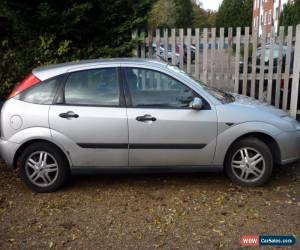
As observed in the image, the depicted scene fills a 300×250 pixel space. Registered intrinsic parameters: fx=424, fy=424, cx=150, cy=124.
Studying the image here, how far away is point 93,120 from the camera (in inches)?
199

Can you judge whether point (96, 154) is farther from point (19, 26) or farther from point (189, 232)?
point (19, 26)

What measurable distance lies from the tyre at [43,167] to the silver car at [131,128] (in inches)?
0.5

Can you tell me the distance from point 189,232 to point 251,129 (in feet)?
5.27

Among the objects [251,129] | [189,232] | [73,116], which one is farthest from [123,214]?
[251,129]

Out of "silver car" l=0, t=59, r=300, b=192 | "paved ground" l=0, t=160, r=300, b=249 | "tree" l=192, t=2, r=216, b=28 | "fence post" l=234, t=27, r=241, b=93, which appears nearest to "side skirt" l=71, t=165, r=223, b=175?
"silver car" l=0, t=59, r=300, b=192

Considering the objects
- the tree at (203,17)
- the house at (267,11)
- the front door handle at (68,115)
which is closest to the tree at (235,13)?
the house at (267,11)

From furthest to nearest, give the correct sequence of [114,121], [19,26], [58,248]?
[19,26]
[114,121]
[58,248]

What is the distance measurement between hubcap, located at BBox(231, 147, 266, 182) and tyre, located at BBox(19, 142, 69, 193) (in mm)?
2110

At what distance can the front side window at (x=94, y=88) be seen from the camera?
16.9ft

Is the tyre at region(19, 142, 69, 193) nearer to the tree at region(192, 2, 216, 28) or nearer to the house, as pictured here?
the house

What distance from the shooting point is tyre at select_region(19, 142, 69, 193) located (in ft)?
16.9

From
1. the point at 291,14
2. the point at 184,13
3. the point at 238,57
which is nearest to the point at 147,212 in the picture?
the point at 238,57

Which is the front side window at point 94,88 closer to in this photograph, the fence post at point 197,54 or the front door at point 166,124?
the front door at point 166,124

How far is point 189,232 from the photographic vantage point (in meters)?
4.21
